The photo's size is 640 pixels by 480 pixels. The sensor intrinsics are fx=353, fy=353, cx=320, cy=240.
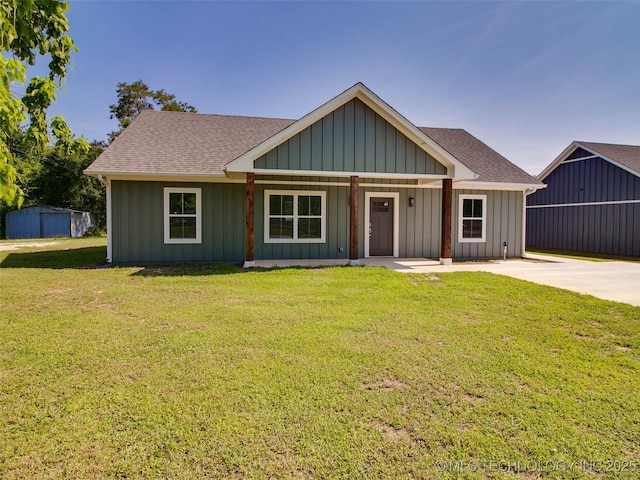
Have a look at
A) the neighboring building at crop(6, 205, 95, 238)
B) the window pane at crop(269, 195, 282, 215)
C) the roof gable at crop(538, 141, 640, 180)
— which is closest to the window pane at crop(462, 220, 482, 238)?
the window pane at crop(269, 195, 282, 215)

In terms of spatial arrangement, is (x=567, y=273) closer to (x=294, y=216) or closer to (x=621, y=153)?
(x=294, y=216)

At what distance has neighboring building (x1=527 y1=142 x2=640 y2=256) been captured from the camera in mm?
15250

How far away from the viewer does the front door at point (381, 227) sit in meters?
12.1

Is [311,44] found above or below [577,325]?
above

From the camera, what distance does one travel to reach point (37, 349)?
12.3 ft

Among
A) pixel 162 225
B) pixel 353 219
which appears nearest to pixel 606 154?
pixel 353 219

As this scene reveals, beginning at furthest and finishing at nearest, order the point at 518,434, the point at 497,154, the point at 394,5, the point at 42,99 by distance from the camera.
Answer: the point at 497,154 < the point at 394,5 < the point at 42,99 < the point at 518,434

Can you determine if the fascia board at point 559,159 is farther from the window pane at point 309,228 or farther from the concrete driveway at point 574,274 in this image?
the window pane at point 309,228

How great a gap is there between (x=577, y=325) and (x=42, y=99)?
648cm

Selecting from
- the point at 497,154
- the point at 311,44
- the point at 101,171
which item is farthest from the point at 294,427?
the point at 497,154

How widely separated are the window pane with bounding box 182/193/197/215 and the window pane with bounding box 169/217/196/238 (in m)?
0.22

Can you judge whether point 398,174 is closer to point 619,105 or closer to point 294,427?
point 294,427

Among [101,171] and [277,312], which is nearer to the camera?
[277,312]

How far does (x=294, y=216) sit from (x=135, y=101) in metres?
27.6
